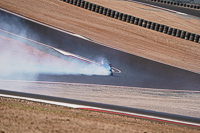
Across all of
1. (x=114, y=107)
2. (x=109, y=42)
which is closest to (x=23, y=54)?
(x=109, y=42)

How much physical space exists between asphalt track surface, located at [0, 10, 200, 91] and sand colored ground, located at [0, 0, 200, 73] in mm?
703

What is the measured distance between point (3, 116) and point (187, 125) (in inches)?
501

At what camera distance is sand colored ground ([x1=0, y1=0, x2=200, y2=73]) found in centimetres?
2234

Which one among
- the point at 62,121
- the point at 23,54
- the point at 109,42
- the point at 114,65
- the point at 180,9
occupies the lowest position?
the point at 62,121

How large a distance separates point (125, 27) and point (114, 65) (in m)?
4.14

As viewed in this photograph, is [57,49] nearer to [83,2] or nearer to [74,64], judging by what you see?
[74,64]

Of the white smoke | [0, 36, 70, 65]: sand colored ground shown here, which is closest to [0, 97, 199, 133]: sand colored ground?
the white smoke

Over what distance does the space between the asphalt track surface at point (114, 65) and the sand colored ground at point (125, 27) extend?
70 centimetres

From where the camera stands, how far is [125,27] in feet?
77.1

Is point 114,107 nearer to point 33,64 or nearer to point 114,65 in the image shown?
point 114,65

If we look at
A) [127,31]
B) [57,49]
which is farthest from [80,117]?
[127,31]

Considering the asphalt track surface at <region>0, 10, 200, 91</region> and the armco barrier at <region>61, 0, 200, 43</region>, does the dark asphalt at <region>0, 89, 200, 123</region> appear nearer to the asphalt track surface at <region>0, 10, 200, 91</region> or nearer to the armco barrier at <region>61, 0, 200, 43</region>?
the asphalt track surface at <region>0, 10, 200, 91</region>

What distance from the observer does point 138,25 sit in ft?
77.8

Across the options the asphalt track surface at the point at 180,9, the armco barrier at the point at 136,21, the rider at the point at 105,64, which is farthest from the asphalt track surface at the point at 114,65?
the asphalt track surface at the point at 180,9
